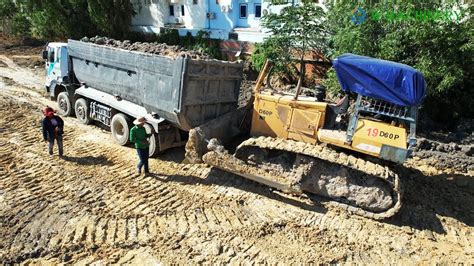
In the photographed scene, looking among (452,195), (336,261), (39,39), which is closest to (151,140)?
(336,261)

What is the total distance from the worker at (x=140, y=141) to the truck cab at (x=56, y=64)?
477cm

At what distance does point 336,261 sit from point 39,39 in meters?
26.6

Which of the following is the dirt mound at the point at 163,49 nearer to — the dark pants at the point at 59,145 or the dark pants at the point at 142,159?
the dark pants at the point at 142,159

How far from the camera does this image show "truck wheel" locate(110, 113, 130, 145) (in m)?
9.83

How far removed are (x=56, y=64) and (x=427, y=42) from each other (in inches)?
436

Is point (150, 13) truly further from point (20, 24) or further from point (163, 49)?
point (163, 49)

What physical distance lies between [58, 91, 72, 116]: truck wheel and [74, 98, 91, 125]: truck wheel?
0.49 meters

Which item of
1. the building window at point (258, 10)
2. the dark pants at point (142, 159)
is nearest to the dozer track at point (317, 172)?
the dark pants at point (142, 159)

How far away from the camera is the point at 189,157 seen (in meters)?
8.28

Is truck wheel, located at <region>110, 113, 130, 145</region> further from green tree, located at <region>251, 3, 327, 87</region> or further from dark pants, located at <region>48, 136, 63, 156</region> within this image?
green tree, located at <region>251, 3, 327, 87</region>

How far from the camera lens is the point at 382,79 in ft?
22.1

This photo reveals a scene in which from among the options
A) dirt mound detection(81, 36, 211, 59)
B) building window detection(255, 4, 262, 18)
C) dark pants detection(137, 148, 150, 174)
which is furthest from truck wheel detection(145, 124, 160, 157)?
building window detection(255, 4, 262, 18)

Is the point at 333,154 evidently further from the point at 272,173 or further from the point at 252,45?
the point at 252,45

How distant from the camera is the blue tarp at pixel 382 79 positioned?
6.58 metres
